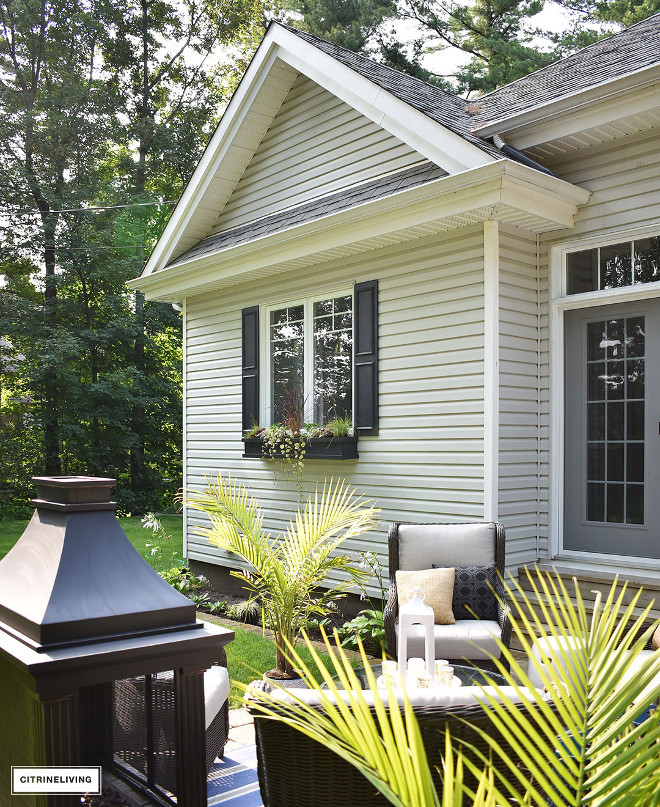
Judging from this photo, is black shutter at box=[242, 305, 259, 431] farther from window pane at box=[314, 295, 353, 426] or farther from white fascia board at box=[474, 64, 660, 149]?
white fascia board at box=[474, 64, 660, 149]

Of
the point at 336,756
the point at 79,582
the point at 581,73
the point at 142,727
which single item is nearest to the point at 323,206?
the point at 581,73

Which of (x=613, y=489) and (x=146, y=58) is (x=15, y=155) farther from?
(x=613, y=489)

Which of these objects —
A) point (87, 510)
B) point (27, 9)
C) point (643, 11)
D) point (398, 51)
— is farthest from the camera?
→ point (398, 51)

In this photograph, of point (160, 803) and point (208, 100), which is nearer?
point (160, 803)

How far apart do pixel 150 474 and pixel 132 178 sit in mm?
6480

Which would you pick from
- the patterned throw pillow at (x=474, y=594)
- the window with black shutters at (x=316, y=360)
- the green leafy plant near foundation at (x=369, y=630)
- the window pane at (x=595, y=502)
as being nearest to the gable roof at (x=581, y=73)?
the window with black shutters at (x=316, y=360)

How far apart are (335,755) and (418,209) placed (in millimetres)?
4171

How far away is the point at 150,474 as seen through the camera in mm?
16156

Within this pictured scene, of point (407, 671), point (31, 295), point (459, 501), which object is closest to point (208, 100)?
point (31, 295)

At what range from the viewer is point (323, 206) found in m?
6.70

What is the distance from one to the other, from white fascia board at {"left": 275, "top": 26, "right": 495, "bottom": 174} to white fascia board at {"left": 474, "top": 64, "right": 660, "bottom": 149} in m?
0.34

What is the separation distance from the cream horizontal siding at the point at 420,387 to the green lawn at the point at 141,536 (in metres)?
2.88

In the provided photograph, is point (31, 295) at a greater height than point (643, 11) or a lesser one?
lesser

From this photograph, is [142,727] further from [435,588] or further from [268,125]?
[268,125]
